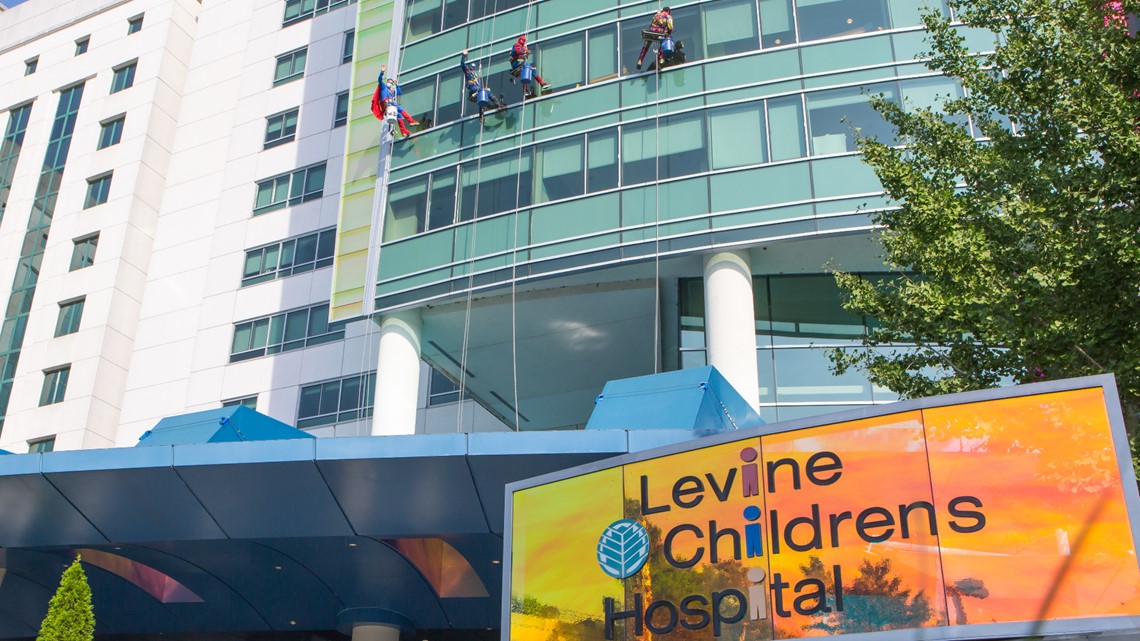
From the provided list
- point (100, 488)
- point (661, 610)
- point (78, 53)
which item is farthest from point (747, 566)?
point (78, 53)

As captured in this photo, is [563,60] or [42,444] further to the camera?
[42,444]

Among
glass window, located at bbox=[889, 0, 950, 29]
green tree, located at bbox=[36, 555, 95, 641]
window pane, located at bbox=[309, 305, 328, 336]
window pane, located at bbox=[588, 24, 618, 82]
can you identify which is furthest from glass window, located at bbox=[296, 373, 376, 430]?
glass window, located at bbox=[889, 0, 950, 29]

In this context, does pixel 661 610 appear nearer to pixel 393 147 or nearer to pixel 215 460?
pixel 215 460

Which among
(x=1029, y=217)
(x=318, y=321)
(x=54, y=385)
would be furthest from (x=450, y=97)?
(x=54, y=385)

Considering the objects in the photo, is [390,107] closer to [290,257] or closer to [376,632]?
[290,257]

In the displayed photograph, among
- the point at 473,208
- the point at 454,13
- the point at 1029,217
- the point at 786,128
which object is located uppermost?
the point at 454,13

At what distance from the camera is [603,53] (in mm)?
29484

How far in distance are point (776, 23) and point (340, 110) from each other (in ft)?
69.5

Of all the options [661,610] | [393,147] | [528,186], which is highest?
[393,147]

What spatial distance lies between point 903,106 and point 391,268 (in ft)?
43.6

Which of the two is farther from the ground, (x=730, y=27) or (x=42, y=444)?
(x=730, y=27)

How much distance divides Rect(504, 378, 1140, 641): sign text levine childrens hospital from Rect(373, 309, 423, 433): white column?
55.2 feet

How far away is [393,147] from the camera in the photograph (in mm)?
32094

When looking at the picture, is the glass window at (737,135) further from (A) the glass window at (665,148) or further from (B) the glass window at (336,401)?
(B) the glass window at (336,401)
